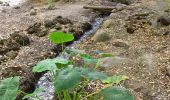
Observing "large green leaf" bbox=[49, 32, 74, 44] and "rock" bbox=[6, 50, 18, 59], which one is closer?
"large green leaf" bbox=[49, 32, 74, 44]

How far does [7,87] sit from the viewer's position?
12.0 ft

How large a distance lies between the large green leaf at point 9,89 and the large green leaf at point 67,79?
0.40m

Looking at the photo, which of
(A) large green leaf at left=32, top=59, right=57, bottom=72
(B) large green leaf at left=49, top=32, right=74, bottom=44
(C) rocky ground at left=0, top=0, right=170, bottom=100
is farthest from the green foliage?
(C) rocky ground at left=0, top=0, right=170, bottom=100

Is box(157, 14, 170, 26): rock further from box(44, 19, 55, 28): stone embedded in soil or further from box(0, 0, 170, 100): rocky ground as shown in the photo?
box(44, 19, 55, 28): stone embedded in soil

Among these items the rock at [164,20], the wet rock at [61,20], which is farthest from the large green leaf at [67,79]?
the wet rock at [61,20]

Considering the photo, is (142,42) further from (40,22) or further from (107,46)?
(40,22)

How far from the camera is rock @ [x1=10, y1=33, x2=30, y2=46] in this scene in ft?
24.0

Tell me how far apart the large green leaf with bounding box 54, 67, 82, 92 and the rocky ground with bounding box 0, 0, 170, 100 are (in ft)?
5.71

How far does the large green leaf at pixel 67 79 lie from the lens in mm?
3367

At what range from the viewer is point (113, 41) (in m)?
7.33

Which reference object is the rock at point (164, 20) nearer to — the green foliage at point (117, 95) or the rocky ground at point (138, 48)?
the rocky ground at point (138, 48)

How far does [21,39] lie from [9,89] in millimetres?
3778

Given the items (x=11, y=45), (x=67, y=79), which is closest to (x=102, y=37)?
(x=11, y=45)

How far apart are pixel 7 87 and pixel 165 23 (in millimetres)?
4847
